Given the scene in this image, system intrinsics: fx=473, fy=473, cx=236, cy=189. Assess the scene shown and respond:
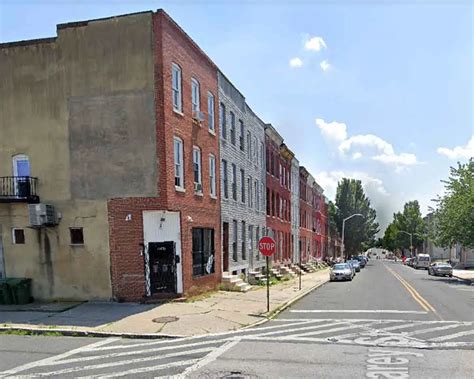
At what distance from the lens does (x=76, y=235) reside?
1797 centimetres

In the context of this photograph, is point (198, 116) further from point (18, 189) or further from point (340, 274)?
point (340, 274)

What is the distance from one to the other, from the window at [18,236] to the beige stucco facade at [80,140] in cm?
16

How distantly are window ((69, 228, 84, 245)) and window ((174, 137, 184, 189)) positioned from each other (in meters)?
4.06

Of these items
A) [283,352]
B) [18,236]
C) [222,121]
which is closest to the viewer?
[283,352]

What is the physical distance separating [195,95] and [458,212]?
2376 centimetres

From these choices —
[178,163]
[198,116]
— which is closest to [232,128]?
[198,116]

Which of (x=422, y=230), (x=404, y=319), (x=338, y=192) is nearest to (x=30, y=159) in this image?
(x=404, y=319)

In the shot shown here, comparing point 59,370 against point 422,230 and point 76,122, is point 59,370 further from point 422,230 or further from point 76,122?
point 422,230

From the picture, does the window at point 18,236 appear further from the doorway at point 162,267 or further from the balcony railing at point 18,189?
the doorway at point 162,267

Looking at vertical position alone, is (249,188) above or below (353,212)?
above

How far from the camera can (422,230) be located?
357 feet

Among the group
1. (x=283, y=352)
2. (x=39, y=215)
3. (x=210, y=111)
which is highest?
(x=210, y=111)

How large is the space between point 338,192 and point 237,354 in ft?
256

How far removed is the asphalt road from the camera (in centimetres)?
828
